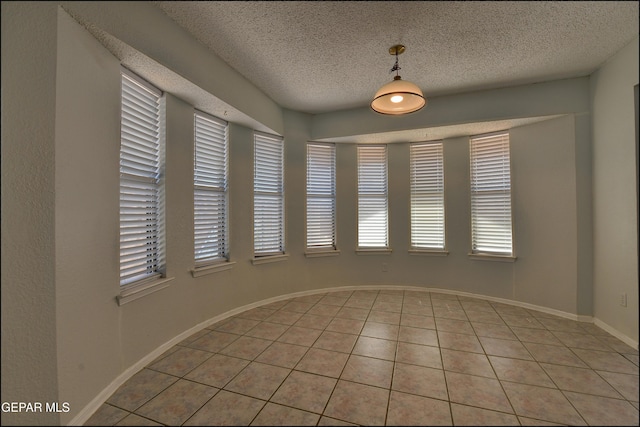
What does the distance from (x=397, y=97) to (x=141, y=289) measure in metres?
2.73

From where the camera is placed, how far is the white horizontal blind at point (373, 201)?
4.20 m

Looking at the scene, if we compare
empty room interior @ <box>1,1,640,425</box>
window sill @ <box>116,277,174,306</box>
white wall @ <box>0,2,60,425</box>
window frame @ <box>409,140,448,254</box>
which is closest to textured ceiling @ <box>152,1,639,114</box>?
empty room interior @ <box>1,1,640,425</box>

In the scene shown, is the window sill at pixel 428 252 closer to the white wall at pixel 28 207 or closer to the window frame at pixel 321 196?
the window frame at pixel 321 196

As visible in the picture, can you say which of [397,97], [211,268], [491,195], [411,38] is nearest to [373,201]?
[491,195]

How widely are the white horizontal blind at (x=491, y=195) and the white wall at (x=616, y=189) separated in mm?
1001

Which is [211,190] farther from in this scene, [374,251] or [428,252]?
[428,252]

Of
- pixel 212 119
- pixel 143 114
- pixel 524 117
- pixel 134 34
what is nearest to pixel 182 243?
pixel 143 114

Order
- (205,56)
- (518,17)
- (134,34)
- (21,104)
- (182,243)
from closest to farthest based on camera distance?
(21,104)
(134,34)
(518,17)
(205,56)
(182,243)

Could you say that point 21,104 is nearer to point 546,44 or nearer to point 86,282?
point 86,282

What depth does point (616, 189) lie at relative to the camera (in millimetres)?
1813

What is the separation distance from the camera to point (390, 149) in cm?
417

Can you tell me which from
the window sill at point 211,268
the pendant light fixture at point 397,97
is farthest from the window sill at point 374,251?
the pendant light fixture at point 397,97

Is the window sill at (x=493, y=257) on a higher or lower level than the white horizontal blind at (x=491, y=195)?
lower

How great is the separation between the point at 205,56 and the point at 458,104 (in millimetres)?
3090
